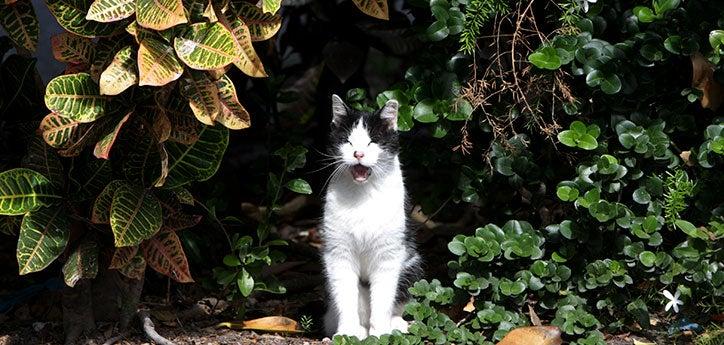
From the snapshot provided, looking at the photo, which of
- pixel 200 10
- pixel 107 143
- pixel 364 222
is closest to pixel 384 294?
pixel 364 222

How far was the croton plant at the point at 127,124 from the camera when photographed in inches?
131

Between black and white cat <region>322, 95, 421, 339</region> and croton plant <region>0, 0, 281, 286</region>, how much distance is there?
23.6 inches

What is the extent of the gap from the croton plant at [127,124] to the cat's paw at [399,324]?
0.98 m

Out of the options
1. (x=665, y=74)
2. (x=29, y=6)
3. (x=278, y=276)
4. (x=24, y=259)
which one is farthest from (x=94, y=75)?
(x=665, y=74)

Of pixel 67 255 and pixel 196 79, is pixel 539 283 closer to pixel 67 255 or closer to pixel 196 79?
pixel 196 79

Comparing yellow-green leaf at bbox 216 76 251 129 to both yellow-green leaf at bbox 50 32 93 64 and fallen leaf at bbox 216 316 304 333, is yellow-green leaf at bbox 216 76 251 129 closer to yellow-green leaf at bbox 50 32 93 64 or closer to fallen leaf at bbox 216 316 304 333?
yellow-green leaf at bbox 50 32 93 64

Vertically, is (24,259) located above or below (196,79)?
below

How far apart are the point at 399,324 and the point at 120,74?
169 cm

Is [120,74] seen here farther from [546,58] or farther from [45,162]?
[546,58]

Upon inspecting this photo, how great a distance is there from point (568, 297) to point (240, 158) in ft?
7.07

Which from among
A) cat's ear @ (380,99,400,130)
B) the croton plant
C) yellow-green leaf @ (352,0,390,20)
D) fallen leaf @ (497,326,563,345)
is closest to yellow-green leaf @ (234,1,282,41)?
the croton plant

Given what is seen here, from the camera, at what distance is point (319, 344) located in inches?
166

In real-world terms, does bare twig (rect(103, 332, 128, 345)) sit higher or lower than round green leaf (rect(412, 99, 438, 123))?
lower

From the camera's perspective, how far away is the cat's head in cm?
406
